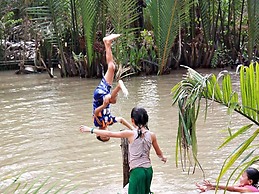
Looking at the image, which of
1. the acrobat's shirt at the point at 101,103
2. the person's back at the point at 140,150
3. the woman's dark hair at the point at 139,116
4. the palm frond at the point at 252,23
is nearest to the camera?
the woman's dark hair at the point at 139,116

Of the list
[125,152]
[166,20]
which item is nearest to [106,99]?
[125,152]

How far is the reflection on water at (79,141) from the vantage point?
245 inches

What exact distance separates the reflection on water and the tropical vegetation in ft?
6.35

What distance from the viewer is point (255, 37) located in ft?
51.1

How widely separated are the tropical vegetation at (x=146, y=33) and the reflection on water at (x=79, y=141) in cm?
193

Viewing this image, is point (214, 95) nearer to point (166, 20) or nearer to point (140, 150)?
point (140, 150)

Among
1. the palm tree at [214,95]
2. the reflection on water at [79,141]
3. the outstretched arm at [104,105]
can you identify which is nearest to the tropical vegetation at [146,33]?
Result: the reflection on water at [79,141]

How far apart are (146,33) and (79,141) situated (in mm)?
9004

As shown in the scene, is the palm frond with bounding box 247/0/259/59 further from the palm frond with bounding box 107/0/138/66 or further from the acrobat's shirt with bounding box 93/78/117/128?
the acrobat's shirt with bounding box 93/78/117/128

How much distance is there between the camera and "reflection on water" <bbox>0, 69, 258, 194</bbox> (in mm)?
6212

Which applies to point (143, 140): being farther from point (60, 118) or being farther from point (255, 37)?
point (255, 37)

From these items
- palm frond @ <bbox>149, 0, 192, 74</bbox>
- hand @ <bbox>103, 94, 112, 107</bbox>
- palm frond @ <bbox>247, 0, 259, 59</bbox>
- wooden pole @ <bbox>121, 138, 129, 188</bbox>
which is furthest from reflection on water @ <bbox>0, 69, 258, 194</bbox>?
palm frond @ <bbox>247, 0, 259, 59</bbox>

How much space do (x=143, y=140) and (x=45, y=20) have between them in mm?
12027

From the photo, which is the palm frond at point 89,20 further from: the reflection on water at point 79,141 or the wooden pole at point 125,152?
the wooden pole at point 125,152
